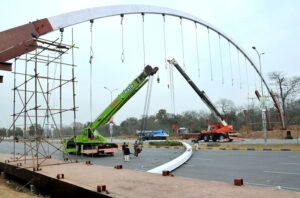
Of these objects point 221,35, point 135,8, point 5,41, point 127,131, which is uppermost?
point 221,35

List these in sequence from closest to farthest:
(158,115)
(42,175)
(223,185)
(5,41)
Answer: (223,185)
(42,175)
(5,41)
(158,115)

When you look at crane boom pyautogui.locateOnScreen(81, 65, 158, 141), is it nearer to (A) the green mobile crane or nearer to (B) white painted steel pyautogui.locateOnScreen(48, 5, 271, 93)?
(A) the green mobile crane

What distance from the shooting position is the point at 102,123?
18844 mm

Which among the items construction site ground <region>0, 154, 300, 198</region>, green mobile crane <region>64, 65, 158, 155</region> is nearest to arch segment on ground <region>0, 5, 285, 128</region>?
green mobile crane <region>64, 65, 158, 155</region>

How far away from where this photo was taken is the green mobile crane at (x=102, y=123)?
17641mm

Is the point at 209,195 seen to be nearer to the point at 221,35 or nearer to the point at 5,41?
the point at 5,41

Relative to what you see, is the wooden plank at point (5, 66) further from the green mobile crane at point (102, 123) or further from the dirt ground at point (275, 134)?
the dirt ground at point (275, 134)

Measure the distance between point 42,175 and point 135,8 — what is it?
14.6 m

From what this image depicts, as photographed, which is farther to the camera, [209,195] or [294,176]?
[294,176]

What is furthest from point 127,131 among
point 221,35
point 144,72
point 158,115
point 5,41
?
point 5,41

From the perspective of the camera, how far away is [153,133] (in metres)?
45.8

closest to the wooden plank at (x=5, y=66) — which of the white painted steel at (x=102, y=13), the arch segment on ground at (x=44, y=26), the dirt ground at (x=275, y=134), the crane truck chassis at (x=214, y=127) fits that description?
the arch segment on ground at (x=44, y=26)

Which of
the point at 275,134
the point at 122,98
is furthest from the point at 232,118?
the point at 122,98

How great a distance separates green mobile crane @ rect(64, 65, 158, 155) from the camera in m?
17.6
